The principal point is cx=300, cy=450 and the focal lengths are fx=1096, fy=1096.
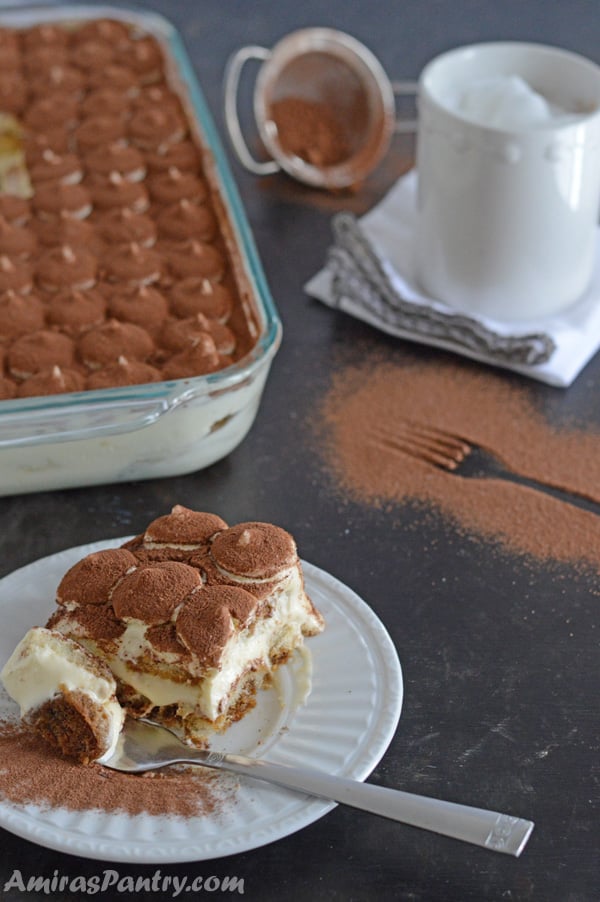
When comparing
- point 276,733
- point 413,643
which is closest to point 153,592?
point 276,733

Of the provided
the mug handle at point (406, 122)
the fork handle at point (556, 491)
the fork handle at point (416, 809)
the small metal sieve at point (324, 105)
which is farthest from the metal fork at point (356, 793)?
the mug handle at point (406, 122)

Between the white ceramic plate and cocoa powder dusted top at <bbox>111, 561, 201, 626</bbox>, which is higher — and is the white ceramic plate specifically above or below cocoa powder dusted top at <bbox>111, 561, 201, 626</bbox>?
below

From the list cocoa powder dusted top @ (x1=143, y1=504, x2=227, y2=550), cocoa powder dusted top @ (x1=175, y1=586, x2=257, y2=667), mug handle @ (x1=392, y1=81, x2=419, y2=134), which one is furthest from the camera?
mug handle @ (x1=392, y1=81, x2=419, y2=134)

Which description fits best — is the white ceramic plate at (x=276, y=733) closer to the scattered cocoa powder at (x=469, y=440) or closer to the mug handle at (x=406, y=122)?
the scattered cocoa powder at (x=469, y=440)

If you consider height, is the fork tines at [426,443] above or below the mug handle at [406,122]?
below

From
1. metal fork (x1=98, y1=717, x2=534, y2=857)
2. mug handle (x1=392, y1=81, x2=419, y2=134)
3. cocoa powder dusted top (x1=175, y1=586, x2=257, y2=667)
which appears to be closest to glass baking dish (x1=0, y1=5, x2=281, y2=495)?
cocoa powder dusted top (x1=175, y1=586, x2=257, y2=667)

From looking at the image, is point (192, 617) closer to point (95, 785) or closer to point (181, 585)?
point (181, 585)

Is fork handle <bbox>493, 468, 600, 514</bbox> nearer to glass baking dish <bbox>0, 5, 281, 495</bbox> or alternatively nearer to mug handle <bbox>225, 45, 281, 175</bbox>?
glass baking dish <bbox>0, 5, 281, 495</bbox>
